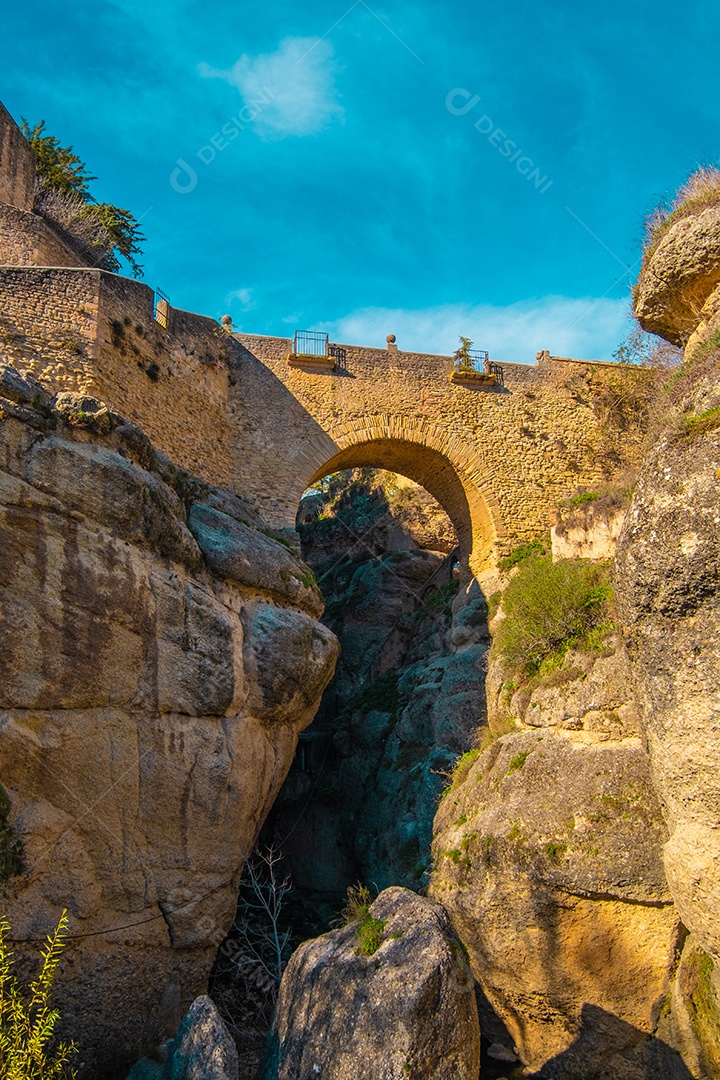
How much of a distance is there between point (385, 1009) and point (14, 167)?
58.3 feet

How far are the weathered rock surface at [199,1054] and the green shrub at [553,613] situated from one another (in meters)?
7.15

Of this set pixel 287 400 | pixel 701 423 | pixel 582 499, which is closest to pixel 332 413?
pixel 287 400

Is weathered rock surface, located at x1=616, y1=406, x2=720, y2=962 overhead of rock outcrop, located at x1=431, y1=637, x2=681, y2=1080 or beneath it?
overhead

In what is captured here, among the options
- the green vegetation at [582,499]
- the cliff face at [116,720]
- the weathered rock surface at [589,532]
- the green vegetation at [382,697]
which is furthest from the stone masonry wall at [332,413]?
the green vegetation at [382,697]

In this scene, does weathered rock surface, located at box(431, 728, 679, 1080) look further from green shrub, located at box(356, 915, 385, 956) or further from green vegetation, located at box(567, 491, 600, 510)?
green vegetation, located at box(567, 491, 600, 510)

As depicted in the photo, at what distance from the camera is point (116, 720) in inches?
428

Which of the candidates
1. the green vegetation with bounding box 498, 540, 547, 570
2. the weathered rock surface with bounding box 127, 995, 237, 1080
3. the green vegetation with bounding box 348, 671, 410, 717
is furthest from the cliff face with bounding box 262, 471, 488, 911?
the weathered rock surface with bounding box 127, 995, 237, 1080

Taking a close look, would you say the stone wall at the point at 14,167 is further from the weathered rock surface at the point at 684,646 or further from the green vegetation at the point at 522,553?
the weathered rock surface at the point at 684,646

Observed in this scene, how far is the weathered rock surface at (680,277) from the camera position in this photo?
435 inches

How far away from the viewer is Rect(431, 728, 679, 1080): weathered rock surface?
33.0ft

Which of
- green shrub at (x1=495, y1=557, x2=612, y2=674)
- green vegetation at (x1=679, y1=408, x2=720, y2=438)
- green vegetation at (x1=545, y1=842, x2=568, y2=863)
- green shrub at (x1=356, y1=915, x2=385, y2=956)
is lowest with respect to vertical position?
green shrub at (x1=356, y1=915, x2=385, y2=956)

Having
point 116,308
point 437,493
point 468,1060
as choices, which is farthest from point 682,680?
point 437,493

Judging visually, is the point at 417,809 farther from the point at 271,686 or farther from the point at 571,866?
the point at 571,866

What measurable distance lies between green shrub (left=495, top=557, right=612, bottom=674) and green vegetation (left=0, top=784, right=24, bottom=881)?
7.98m
